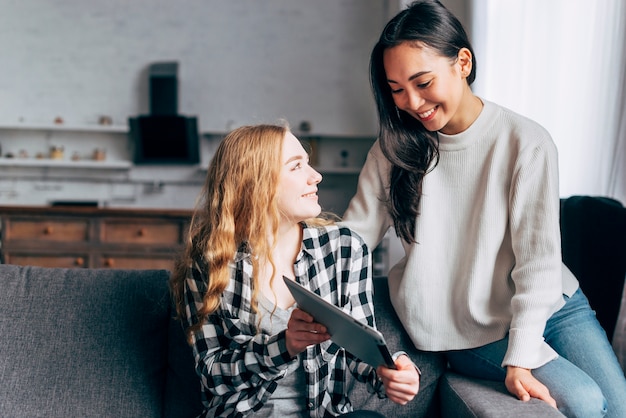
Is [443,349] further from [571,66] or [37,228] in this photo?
[37,228]

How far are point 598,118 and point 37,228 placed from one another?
3479 mm

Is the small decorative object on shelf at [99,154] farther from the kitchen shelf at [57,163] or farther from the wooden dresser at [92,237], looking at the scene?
the wooden dresser at [92,237]

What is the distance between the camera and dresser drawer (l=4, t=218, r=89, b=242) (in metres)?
4.00

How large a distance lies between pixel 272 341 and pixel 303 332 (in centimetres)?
10

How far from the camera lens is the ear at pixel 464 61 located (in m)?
1.43

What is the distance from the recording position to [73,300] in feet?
5.18

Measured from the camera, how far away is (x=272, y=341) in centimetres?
121

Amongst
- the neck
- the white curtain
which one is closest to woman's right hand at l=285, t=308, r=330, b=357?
the neck

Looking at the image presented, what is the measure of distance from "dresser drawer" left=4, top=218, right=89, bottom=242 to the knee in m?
3.43

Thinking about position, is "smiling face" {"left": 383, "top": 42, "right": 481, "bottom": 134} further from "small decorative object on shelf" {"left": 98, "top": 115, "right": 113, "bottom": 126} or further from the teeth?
"small decorative object on shelf" {"left": 98, "top": 115, "right": 113, "bottom": 126}

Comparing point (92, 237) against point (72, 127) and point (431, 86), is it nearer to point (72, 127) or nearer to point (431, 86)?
point (72, 127)

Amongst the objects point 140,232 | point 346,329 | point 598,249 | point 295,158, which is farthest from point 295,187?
point 140,232

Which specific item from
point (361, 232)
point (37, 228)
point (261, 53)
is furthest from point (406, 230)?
point (261, 53)

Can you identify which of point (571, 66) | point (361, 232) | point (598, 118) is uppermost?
point (571, 66)
